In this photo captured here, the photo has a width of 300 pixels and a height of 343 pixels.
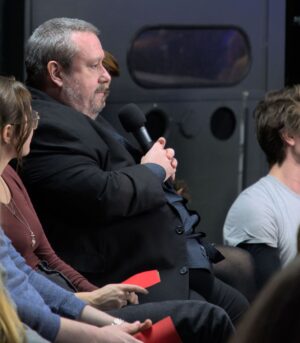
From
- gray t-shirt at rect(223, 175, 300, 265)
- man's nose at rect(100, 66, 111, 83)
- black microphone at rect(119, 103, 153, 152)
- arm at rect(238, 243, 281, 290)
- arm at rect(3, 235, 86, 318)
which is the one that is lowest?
arm at rect(238, 243, 281, 290)

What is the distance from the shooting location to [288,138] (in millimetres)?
4293

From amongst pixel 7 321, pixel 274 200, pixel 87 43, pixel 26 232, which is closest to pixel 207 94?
pixel 274 200

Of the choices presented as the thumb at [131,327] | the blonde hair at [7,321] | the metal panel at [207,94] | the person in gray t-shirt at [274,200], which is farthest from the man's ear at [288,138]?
the blonde hair at [7,321]

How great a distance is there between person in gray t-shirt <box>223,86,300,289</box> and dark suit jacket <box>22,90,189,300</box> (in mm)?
551

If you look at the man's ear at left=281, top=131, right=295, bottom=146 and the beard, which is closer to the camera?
the beard

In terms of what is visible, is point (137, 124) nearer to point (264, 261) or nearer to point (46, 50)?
point (46, 50)

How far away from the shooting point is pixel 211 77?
491cm

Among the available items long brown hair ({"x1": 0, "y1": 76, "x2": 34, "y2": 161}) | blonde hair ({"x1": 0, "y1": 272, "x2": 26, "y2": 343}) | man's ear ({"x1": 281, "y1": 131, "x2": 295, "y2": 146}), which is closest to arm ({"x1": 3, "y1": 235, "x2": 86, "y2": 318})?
Answer: long brown hair ({"x1": 0, "y1": 76, "x2": 34, "y2": 161})

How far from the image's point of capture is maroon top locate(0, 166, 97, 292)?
3.23 metres

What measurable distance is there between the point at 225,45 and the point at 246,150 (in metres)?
0.48

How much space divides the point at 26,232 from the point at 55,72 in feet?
2.46

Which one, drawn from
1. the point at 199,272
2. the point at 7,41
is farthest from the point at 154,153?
the point at 7,41

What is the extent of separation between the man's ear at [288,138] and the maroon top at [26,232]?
119 cm

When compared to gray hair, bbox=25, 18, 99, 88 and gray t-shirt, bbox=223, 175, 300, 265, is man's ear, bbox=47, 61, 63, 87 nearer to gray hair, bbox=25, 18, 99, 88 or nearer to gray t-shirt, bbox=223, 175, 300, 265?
gray hair, bbox=25, 18, 99, 88
